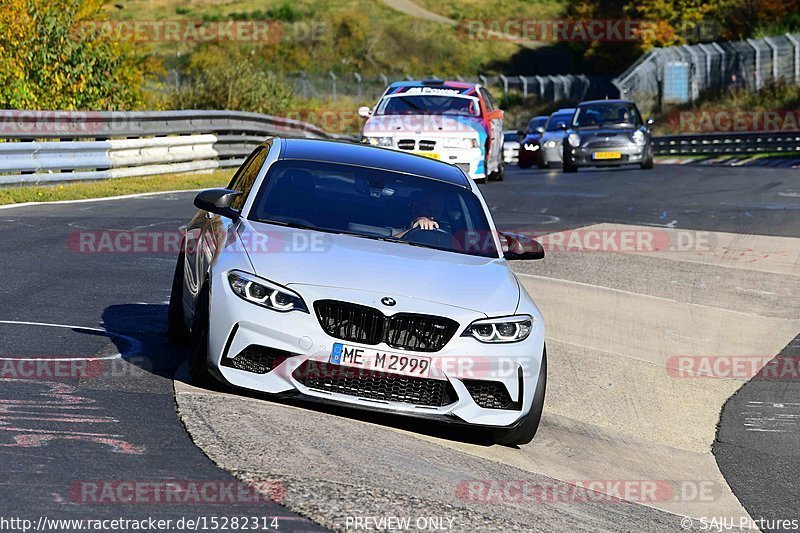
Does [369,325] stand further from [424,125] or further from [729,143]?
[729,143]

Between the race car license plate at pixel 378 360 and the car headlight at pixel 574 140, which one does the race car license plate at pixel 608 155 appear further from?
the race car license plate at pixel 378 360

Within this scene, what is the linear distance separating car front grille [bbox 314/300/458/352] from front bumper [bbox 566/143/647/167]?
22.2 metres

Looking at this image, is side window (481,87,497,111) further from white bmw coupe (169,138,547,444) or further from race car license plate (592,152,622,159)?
white bmw coupe (169,138,547,444)

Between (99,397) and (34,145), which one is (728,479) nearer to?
(99,397)

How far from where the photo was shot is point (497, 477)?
674cm

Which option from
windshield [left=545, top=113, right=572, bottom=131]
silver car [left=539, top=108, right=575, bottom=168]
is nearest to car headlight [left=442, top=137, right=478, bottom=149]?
silver car [left=539, top=108, right=575, bottom=168]

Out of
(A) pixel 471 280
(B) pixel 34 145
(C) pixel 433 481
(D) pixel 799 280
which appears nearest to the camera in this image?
(C) pixel 433 481

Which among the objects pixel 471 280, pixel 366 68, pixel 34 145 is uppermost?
pixel 471 280

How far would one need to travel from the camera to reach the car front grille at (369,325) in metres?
7.08

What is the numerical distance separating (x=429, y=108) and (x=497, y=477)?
17333mm

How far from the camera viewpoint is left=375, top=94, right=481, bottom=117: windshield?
23.4 meters

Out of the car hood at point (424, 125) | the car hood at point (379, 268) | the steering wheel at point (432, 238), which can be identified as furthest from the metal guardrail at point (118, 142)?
the car hood at point (379, 268)

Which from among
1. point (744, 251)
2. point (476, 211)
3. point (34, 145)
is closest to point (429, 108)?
point (34, 145)

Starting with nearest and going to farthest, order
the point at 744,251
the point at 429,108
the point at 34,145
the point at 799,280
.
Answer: the point at 799,280
the point at 744,251
the point at 34,145
the point at 429,108
